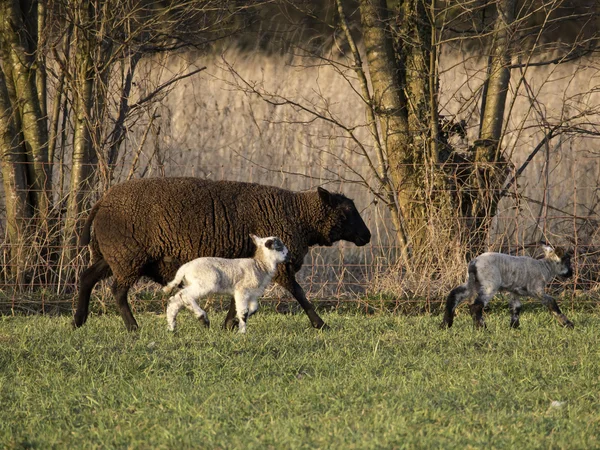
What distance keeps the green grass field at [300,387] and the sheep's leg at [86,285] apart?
311 millimetres

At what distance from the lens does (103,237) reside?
30.8 ft

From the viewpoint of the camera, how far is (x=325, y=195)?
10.4 m

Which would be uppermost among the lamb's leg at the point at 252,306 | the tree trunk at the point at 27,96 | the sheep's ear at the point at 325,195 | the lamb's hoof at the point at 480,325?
the tree trunk at the point at 27,96

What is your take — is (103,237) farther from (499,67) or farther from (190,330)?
(499,67)

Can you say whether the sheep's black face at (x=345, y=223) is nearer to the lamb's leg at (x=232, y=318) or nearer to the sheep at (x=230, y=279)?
the sheep at (x=230, y=279)

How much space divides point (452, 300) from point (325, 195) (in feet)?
6.61

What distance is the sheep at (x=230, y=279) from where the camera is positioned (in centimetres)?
862

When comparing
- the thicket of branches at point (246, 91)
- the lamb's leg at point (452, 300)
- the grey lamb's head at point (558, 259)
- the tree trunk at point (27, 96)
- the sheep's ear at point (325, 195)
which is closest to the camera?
the lamb's leg at point (452, 300)

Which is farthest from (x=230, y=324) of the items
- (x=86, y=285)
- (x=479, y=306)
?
(x=479, y=306)

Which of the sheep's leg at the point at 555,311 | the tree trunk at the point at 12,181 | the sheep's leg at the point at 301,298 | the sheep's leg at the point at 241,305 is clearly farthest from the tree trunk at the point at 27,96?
the sheep's leg at the point at 555,311

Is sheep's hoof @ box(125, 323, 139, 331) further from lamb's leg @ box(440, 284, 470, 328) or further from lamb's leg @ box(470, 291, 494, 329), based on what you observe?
lamb's leg @ box(470, 291, 494, 329)

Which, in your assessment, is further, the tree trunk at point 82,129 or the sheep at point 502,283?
the tree trunk at point 82,129

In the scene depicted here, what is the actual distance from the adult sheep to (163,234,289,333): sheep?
1.30 feet

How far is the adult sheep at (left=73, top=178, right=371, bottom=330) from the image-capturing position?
934cm
